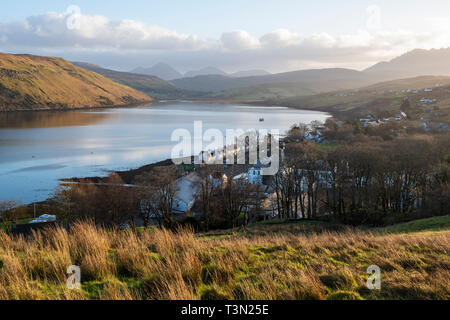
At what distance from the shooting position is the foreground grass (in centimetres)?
463

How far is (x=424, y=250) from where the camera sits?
25.0ft

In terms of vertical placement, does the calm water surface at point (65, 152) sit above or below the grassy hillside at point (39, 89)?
below

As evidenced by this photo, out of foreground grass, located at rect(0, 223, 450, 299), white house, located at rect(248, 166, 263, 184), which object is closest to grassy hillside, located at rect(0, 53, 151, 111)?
white house, located at rect(248, 166, 263, 184)

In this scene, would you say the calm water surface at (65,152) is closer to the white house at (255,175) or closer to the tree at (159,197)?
the tree at (159,197)

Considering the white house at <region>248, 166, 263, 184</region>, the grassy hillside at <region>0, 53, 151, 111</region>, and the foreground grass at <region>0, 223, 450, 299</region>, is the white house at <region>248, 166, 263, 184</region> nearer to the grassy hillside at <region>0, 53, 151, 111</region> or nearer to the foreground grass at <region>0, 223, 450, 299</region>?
the foreground grass at <region>0, 223, 450, 299</region>

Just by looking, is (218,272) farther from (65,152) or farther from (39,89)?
(39,89)

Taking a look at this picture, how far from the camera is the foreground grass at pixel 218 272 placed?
4.63 meters

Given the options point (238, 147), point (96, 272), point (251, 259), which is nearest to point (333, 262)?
point (251, 259)

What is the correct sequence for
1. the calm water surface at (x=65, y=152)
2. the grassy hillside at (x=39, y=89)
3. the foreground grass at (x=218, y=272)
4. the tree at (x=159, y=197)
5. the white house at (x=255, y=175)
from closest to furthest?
the foreground grass at (x=218, y=272) < the tree at (x=159, y=197) < the calm water surface at (x=65, y=152) < the white house at (x=255, y=175) < the grassy hillside at (x=39, y=89)

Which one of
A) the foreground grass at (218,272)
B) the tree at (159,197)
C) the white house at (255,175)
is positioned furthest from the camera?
the white house at (255,175)

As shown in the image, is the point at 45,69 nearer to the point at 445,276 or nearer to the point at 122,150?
the point at 122,150

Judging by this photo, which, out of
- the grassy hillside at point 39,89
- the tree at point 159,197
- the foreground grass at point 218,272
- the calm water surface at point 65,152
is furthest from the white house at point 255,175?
the grassy hillside at point 39,89

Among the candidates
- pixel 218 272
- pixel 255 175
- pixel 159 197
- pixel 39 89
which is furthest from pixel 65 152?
pixel 39 89

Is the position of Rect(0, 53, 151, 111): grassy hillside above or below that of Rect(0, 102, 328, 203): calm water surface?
above
